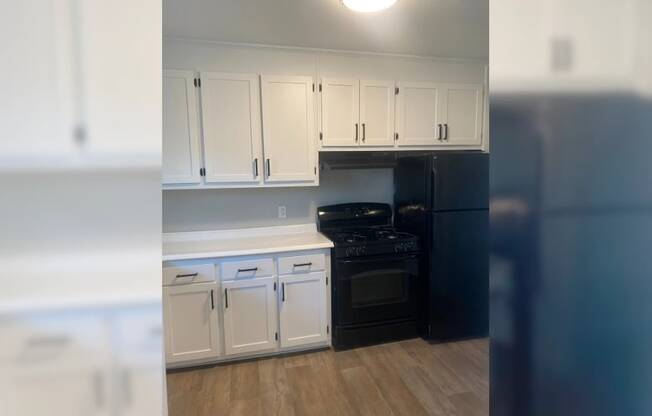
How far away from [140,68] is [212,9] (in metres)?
1.85

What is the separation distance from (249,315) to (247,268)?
35 centimetres

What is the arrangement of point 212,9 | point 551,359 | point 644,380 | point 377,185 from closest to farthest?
point 644,380 < point 551,359 < point 212,9 < point 377,185

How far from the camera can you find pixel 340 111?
2.78 m

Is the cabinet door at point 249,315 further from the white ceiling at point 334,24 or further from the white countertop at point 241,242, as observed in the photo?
the white ceiling at point 334,24

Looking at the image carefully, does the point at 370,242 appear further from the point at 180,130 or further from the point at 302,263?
the point at 180,130

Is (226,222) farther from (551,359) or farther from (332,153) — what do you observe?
(551,359)

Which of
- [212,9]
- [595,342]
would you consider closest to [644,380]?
[595,342]

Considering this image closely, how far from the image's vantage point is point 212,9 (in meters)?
→ 2.01

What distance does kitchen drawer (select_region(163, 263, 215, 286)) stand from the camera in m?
2.33

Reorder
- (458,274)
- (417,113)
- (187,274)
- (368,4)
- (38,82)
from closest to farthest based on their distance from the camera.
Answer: (38,82)
(368,4)
(187,274)
(458,274)
(417,113)

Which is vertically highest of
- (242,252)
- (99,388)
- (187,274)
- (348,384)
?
(99,388)

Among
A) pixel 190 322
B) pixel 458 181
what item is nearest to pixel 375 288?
pixel 458 181

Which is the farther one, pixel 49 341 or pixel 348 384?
pixel 348 384

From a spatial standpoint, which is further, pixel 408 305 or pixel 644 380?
pixel 408 305
